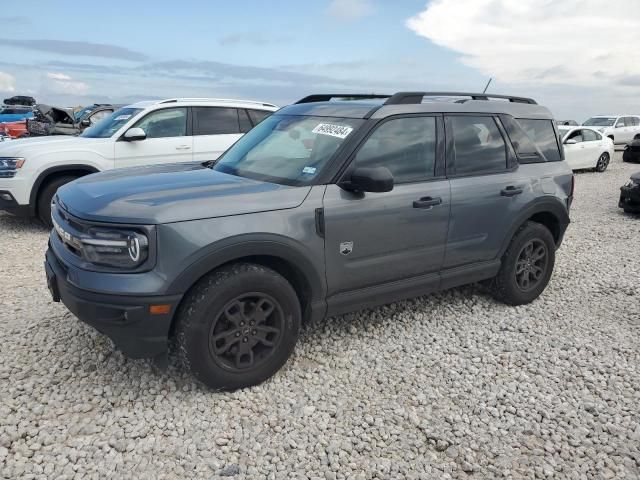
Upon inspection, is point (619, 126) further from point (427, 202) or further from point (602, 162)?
point (427, 202)

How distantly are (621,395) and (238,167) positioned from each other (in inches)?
121

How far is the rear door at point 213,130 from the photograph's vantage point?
8016 mm

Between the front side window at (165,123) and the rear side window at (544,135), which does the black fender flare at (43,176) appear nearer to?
the front side window at (165,123)

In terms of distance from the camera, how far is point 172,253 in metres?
2.82

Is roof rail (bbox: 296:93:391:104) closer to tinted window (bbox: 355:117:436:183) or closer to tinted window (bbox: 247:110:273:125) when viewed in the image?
tinted window (bbox: 355:117:436:183)

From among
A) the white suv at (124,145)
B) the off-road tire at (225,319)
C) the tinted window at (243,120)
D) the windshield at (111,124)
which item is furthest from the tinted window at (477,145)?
the windshield at (111,124)

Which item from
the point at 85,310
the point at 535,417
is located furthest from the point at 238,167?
the point at 535,417

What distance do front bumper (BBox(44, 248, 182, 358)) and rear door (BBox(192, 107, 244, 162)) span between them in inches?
209

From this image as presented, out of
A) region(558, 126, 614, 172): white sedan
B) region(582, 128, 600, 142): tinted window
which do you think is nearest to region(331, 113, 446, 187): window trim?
region(558, 126, 614, 172): white sedan

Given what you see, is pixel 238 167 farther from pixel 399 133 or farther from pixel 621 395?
pixel 621 395

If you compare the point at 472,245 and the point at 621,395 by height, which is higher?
the point at 472,245

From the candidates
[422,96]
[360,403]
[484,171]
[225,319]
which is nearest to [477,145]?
[484,171]

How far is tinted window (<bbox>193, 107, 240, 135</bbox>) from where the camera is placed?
805cm

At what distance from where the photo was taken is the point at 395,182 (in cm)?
366
